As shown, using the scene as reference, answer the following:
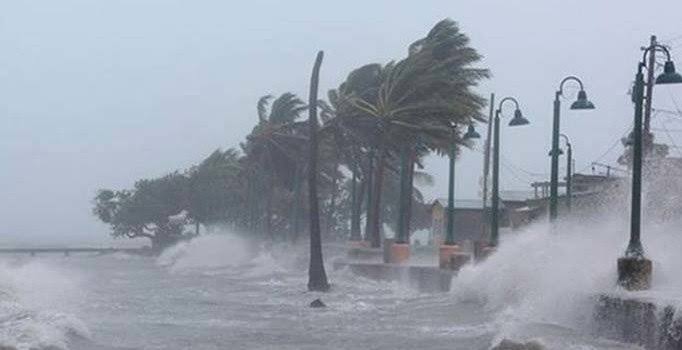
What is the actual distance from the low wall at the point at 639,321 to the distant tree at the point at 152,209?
3279 inches

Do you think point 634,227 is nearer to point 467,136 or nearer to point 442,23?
point 467,136

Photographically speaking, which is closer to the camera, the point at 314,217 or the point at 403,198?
the point at 314,217

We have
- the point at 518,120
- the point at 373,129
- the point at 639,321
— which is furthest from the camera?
the point at 373,129

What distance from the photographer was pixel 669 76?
20578 millimetres

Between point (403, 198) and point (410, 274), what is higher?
point (403, 198)

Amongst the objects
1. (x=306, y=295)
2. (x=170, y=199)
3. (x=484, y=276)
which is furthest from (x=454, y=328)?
(x=170, y=199)

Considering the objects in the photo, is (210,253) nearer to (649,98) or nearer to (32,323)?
(649,98)

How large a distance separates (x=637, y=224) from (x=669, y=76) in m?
2.44

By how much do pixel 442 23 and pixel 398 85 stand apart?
337 cm

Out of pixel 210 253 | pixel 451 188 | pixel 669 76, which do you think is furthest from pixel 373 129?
pixel 210 253

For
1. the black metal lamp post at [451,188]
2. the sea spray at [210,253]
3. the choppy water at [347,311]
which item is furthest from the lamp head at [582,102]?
the sea spray at [210,253]

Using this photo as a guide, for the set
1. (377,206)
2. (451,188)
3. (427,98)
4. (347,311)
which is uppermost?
(427,98)

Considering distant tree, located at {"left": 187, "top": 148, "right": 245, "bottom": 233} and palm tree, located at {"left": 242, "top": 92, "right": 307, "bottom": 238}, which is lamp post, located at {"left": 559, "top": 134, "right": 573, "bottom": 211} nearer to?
palm tree, located at {"left": 242, "top": 92, "right": 307, "bottom": 238}

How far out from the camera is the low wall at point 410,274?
35.8 metres
